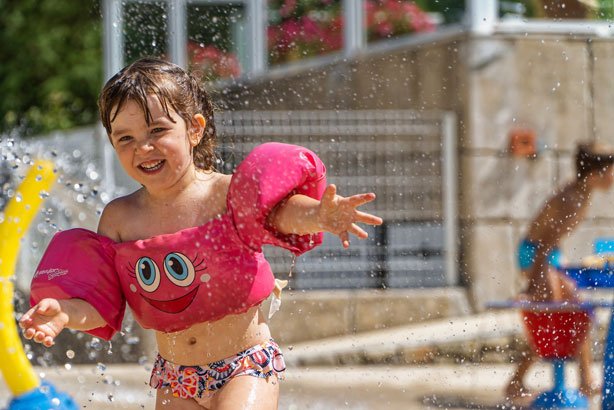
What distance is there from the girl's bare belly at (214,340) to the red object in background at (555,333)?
275 cm

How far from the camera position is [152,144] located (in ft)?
8.82

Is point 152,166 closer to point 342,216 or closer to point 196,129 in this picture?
point 196,129

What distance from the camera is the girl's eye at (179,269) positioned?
2703mm

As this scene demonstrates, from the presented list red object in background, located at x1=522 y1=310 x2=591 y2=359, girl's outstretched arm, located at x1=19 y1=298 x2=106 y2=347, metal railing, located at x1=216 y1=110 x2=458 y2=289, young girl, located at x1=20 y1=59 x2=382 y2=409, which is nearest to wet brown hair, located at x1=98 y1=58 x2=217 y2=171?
young girl, located at x1=20 y1=59 x2=382 y2=409

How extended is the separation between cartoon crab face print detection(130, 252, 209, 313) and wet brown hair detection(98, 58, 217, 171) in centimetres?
32

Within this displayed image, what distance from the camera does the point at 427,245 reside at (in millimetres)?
7453

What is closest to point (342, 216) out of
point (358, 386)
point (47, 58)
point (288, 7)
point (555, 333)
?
point (555, 333)

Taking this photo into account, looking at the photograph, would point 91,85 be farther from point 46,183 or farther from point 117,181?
point 46,183

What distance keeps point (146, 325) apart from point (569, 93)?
5570 mm

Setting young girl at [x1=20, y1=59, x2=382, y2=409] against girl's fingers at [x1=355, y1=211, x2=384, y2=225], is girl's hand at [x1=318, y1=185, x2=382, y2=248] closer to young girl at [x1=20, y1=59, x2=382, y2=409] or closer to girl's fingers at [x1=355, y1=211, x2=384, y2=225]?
girl's fingers at [x1=355, y1=211, x2=384, y2=225]

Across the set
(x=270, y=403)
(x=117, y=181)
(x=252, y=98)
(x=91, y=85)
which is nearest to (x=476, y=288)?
(x=252, y=98)

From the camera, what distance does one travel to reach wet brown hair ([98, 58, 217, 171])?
8.86ft

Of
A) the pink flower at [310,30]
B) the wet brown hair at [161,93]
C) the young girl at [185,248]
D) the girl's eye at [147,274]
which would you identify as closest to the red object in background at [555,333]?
the young girl at [185,248]

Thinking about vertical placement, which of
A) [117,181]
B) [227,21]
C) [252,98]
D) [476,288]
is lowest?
[476,288]
